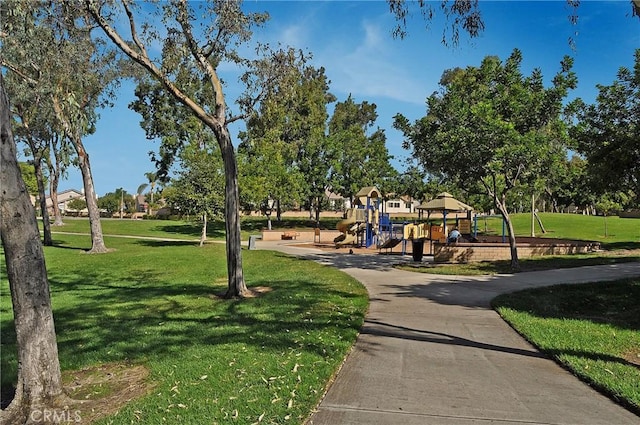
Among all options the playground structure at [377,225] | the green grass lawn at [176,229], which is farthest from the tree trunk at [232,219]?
the green grass lawn at [176,229]

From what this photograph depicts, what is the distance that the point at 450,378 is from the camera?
16.4 ft

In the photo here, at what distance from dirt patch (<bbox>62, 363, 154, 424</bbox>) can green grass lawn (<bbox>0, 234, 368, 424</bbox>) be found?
14cm

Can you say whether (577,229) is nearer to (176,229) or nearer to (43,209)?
(176,229)

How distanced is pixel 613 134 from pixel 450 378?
1283 cm

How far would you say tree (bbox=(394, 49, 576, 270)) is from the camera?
13.7 m

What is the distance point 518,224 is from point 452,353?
38.1 meters

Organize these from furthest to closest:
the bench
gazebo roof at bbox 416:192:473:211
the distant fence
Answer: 1. the distant fence
2. the bench
3. gazebo roof at bbox 416:192:473:211

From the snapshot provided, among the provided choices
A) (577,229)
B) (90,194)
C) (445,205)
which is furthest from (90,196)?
(577,229)

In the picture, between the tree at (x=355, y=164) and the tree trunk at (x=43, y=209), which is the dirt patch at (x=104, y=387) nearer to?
the tree trunk at (x=43, y=209)

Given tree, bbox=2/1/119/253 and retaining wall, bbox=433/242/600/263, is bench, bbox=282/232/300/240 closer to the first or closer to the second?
retaining wall, bbox=433/242/600/263

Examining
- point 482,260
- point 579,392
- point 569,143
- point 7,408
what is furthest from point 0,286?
point 569,143

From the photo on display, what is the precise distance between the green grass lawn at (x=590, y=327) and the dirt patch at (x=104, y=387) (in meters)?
4.62

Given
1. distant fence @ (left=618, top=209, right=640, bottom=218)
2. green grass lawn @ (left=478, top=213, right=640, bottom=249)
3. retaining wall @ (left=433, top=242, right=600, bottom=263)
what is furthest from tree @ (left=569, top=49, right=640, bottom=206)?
distant fence @ (left=618, top=209, right=640, bottom=218)

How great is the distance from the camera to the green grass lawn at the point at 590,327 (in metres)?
5.06
